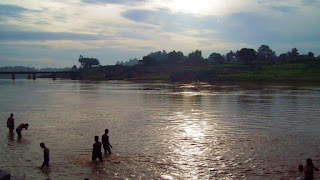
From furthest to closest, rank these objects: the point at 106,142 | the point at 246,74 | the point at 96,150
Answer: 1. the point at 246,74
2. the point at 106,142
3. the point at 96,150

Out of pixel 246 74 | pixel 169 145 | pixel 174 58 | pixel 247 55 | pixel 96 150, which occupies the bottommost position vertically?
pixel 169 145

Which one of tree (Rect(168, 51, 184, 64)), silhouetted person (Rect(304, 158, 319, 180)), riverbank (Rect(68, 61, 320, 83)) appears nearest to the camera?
silhouetted person (Rect(304, 158, 319, 180))

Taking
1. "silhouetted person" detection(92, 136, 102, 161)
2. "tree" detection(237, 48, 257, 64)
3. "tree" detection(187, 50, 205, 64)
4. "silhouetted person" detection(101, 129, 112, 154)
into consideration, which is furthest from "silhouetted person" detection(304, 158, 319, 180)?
"tree" detection(187, 50, 205, 64)

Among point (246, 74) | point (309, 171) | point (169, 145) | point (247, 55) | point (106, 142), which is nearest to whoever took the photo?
point (309, 171)

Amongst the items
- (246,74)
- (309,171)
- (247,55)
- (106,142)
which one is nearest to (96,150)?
(106,142)

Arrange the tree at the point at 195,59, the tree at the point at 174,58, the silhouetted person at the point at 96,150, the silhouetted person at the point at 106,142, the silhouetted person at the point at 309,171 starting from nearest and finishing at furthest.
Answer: the silhouetted person at the point at 309,171 → the silhouetted person at the point at 96,150 → the silhouetted person at the point at 106,142 → the tree at the point at 195,59 → the tree at the point at 174,58

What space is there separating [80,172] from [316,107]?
108ft

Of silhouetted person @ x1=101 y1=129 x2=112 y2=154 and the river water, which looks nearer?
the river water

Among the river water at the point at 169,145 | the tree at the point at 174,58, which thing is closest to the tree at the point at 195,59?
the tree at the point at 174,58

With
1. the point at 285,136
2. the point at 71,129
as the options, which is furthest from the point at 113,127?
the point at 285,136

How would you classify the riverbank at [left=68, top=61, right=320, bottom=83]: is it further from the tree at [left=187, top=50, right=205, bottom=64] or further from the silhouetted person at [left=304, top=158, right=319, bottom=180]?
the silhouetted person at [left=304, top=158, right=319, bottom=180]

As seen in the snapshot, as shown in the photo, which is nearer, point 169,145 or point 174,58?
point 169,145

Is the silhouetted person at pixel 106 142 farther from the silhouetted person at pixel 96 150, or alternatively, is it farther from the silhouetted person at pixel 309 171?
the silhouetted person at pixel 309 171

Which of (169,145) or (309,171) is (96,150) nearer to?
(169,145)
